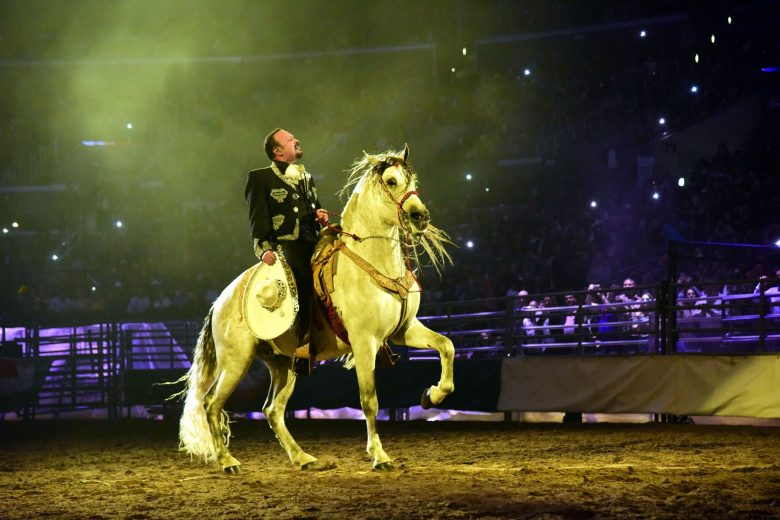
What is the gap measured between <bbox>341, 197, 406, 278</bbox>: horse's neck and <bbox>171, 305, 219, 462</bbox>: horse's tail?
63.5 inches

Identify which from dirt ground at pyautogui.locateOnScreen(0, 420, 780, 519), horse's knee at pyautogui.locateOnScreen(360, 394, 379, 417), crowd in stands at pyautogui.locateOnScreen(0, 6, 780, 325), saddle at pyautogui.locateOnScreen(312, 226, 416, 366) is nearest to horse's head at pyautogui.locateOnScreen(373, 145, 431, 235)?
saddle at pyautogui.locateOnScreen(312, 226, 416, 366)

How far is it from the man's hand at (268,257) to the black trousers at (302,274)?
150 millimetres

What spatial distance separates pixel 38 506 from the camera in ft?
19.9

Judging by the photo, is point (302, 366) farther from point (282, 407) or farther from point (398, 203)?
point (398, 203)

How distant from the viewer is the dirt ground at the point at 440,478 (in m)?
5.13

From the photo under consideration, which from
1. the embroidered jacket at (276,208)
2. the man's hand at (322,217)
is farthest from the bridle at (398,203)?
the embroidered jacket at (276,208)

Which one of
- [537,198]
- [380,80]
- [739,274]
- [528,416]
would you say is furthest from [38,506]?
[380,80]

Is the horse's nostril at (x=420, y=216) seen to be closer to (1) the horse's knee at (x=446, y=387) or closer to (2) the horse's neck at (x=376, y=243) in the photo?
(2) the horse's neck at (x=376, y=243)

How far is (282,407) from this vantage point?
305 inches

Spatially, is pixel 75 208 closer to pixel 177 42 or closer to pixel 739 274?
pixel 177 42

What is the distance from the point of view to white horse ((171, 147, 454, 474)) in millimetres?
6770

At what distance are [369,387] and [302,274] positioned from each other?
1.08 meters

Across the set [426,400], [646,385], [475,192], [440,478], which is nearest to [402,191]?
[426,400]

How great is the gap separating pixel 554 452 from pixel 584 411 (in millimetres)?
4198
